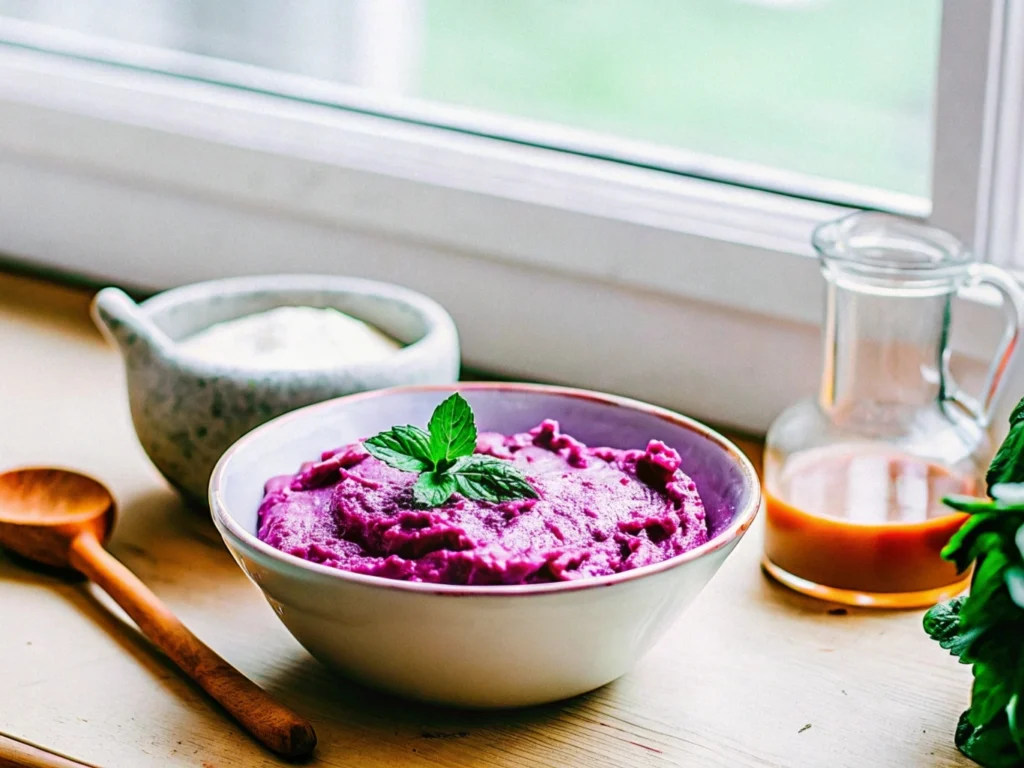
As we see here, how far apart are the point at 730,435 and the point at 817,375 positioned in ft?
0.30

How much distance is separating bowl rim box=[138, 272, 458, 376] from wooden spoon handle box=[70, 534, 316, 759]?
0.45ft

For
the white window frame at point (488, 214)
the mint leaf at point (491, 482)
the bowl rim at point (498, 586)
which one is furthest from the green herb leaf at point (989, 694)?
the white window frame at point (488, 214)

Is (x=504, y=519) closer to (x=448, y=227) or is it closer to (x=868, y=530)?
(x=868, y=530)

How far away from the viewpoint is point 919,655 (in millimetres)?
781

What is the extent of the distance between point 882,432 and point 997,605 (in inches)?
11.4

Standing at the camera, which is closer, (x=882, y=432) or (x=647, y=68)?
(x=882, y=432)

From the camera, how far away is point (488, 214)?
3.74 feet

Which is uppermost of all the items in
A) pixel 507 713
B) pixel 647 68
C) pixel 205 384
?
pixel 647 68

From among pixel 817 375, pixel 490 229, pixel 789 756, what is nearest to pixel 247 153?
pixel 490 229

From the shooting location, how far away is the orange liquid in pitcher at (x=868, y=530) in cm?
82

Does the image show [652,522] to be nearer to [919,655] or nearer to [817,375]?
[919,655]

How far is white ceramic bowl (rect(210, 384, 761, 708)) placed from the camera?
637 mm

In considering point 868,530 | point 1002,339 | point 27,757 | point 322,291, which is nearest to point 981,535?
point 868,530

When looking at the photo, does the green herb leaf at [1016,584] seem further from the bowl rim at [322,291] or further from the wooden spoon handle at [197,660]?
the bowl rim at [322,291]
